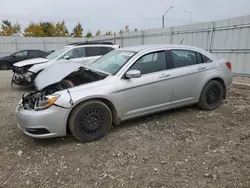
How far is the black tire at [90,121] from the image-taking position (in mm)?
3479

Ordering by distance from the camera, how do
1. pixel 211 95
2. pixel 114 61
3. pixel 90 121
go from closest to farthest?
pixel 90 121
pixel 114 61
pixel 211 95

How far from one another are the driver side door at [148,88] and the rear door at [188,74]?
18 cm

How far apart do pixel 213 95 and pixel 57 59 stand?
18.1 ft

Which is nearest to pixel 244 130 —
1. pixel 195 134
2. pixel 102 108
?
pixel 195 134

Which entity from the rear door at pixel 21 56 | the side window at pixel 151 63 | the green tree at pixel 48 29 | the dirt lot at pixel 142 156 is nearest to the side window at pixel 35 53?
the rear door at pixel 21 56

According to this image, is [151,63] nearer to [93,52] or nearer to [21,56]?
[93,52]

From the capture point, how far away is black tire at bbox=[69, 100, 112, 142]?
3479 millimetres

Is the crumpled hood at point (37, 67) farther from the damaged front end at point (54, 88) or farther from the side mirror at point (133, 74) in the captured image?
the side mirror at point (133, 74)

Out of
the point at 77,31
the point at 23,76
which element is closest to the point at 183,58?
the point at 23,76

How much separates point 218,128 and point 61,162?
2793 mm

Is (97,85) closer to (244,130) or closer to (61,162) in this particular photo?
(61,162)

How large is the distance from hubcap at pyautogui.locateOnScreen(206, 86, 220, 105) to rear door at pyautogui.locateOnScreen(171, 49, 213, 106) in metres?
0.32

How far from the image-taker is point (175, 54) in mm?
4535

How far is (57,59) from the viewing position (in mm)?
8062
